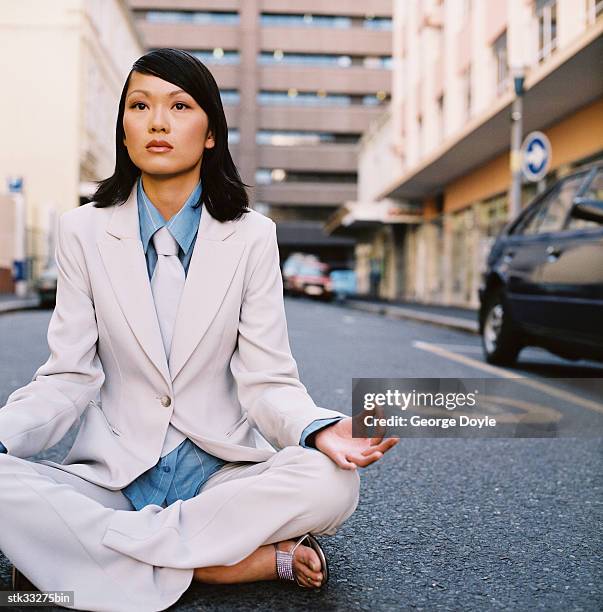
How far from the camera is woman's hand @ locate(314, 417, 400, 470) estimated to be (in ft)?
6.04

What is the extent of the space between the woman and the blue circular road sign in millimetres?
10419

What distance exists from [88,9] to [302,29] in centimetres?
3016

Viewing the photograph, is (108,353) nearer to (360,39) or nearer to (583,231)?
(583,231)

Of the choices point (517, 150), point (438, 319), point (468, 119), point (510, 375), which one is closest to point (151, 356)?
point (510, 375)

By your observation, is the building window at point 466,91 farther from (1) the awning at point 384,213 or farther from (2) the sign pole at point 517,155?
(2) the sign pole at point 517,155

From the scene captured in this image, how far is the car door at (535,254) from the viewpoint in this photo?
22.6ft

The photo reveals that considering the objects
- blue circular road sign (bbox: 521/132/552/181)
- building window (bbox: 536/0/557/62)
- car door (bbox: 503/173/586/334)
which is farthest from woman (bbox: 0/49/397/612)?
building window (bbox: 536/0/557/62)

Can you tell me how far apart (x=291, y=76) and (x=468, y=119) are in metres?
38.3

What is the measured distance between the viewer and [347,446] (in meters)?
1.99

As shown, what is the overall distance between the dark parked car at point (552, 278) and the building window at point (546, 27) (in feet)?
35.0

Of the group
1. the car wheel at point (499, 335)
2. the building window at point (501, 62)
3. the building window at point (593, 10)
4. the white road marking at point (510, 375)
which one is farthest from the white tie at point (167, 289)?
the building window at point (501, 62)

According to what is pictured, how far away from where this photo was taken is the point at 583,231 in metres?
6.39

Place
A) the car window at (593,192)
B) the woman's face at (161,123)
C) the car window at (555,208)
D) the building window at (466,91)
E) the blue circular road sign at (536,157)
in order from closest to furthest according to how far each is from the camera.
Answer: the woman's face at (161,123)
the car window at (593,192)
the car window at (555,208)
the blue circular road sign at (536,157)
the building window at (466,91)

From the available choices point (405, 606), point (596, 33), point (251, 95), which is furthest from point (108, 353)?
point (251, 95)
